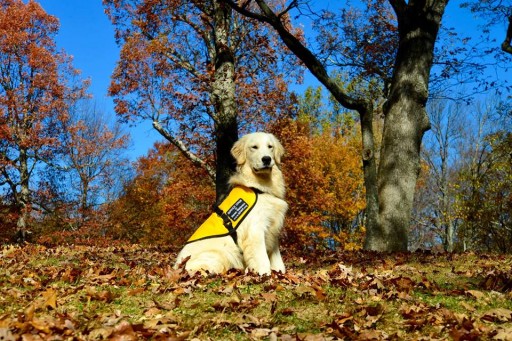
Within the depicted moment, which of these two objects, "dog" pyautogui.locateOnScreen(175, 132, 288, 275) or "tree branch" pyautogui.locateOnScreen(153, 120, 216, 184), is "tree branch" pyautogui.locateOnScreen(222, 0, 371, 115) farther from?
"tree branch" pyautogui.locateOnScreen(153, 120, 216, 184)

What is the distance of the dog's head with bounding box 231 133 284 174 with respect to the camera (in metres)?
6.14

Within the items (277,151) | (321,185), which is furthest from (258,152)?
(321,185)

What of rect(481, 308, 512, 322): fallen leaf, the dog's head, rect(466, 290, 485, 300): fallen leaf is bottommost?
rect(481, 308, 512, 322): fallen leaf

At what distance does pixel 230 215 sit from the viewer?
578cm

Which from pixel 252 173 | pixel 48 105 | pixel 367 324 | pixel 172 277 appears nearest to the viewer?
pixel 367 324

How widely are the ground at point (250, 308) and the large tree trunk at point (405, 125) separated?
4.32 m

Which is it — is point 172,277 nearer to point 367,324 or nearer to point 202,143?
point 367,324

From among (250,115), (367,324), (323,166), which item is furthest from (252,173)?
(323,166)

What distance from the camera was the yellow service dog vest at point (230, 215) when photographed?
18.9 feet

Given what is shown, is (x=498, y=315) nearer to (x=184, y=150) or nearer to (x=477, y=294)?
(x=477, y=294)

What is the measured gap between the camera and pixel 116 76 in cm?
1994

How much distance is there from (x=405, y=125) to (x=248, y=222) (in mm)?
5610

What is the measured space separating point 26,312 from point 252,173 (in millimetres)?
3515

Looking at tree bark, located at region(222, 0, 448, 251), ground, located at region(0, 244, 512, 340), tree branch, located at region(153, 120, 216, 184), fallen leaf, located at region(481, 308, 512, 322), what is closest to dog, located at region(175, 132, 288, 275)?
ground, located at region(0, 244, 512, 340)
